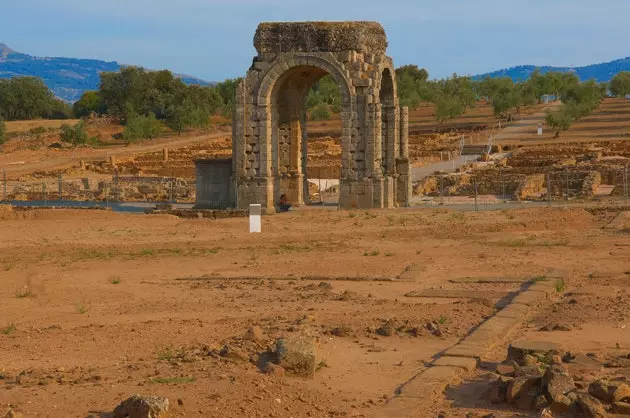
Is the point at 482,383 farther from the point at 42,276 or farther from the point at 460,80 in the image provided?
the point at 460,80

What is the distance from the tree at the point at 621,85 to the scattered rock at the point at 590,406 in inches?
5260

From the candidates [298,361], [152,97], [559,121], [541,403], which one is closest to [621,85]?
[152,97]

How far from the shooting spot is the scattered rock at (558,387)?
33.0ft

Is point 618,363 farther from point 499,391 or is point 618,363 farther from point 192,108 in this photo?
point 192,108

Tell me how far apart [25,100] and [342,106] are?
8726 centimetres

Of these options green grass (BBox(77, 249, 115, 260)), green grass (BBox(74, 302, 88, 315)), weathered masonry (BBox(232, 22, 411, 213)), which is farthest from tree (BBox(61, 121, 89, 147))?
green grass (BBox(74, 302, 88, 315))

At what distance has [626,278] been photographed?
18828mm

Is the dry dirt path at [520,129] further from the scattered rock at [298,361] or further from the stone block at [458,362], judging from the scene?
the scattered rock at [298,361]

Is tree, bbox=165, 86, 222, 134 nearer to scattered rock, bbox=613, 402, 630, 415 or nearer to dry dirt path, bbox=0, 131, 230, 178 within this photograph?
dry dirt path, bbox=0, 131, 230, 178

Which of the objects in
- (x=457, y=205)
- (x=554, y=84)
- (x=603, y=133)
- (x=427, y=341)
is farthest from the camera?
(x=554, y=84)

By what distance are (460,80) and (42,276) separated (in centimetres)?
10237

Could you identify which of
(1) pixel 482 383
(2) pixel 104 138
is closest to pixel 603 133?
(2) pixel 104 138

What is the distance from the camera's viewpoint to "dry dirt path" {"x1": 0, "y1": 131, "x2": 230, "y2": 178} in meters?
62.5

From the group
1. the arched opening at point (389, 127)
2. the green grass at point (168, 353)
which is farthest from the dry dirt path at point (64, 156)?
the green grass at point (168, 353)
